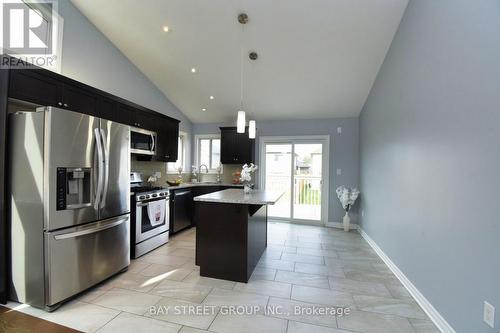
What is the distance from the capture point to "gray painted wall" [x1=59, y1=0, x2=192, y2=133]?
115 inches

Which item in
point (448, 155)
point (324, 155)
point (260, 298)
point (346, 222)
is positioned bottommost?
point (260, 298)

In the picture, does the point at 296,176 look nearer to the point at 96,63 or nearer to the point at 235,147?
the point at 235,147

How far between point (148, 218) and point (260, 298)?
80.0 inches

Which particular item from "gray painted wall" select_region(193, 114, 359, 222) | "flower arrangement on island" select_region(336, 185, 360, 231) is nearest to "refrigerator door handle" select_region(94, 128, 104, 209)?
"gray painted wall" select_region(193, 114, 359, 222)

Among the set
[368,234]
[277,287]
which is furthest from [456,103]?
[368,234]

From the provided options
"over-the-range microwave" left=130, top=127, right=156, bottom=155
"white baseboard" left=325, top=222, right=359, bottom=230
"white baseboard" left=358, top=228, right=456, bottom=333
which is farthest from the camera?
"white baseboard" left=325, top=222, right=359, bottom=230

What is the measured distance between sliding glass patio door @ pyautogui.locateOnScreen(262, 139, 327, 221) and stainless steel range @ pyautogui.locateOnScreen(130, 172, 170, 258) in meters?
2.55

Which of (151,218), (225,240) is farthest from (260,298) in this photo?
(151,218)

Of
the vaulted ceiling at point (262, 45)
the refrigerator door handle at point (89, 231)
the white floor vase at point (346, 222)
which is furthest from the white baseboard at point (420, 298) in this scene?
the refrigerator door handle at point (89, 231)

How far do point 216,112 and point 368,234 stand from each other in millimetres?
4069

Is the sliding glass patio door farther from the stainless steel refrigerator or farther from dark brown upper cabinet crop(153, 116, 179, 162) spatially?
the stainless steel refrigerator

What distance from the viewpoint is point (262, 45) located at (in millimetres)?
3344

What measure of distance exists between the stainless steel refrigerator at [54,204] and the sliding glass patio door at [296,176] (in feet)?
12.4

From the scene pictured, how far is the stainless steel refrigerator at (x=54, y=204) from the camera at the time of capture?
1932mm
